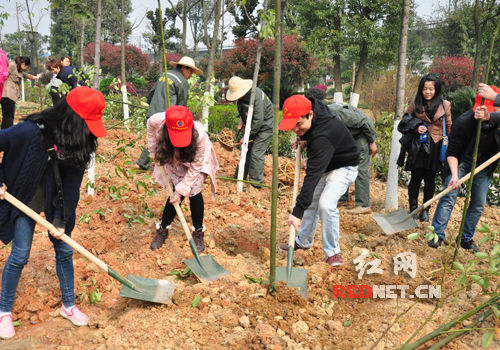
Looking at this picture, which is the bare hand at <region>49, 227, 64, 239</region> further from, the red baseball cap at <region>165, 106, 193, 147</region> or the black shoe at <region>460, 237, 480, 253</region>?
the black shoe at <region>460, 237, 480, 253</region>

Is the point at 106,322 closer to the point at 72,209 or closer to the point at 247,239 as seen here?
the point at 72,209

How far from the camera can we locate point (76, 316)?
2646 millimetres

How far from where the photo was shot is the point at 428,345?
2.28m

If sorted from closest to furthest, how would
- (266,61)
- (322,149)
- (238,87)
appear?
(322,149)
(238,87)
(266,61)

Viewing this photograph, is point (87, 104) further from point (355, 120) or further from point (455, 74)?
point (455, 74)

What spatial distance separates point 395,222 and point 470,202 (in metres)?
0.68

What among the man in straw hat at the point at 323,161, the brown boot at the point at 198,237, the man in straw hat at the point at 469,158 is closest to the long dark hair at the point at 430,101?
the man in straw hat at the point at 469,158

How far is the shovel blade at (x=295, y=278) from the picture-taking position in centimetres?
294

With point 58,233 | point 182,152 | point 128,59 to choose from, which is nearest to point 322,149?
point 182,152

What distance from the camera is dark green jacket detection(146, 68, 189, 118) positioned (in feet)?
16.1

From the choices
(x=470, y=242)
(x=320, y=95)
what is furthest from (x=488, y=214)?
(x=320, y=95)

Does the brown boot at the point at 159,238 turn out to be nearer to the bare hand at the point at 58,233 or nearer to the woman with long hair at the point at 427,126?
the bare hand at the point at 58,233

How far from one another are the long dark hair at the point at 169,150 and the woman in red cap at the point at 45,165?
75 centimetres

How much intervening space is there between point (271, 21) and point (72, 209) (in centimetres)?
170
